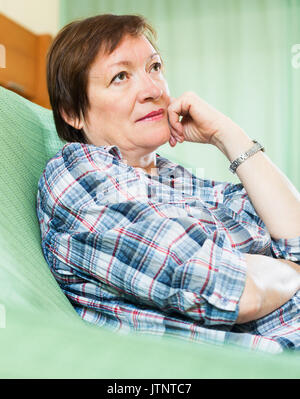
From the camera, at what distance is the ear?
1.11 m

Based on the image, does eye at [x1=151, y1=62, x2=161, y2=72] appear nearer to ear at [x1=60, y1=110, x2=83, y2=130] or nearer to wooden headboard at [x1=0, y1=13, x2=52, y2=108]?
ear at [x1=60, y1=110, x2=83, y2=130]

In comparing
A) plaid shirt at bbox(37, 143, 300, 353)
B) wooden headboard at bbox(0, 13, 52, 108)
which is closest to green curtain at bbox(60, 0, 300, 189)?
wooden headboard at bbox(0, 13, 52, 108)

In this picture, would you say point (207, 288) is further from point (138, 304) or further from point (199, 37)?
point (199, 37)

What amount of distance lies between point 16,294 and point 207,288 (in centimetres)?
28

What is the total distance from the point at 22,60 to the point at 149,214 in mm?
2876

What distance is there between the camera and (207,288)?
2.32 ft

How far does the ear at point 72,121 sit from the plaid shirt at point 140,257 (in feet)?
0.62

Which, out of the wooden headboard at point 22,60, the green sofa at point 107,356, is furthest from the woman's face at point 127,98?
the wooden headboard at point 22,60

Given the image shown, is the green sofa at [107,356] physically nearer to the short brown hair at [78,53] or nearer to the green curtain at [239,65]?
the short brown hair at [78,53]

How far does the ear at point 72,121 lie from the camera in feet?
3.63

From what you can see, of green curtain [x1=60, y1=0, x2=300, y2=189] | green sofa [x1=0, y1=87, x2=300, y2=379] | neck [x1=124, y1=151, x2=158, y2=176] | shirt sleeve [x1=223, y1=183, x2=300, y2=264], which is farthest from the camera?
green curtain [x1=60, y1=0, x2=300, y2=189]

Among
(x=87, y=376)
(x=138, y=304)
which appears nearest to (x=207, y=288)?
(x=138, y=304)

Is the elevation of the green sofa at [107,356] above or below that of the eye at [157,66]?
below

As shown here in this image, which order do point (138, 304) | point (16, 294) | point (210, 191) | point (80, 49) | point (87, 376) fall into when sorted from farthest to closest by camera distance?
point (210, 191) → point (80, 49) → point (138, 304) → point (16, 294) → point (87, 376)
